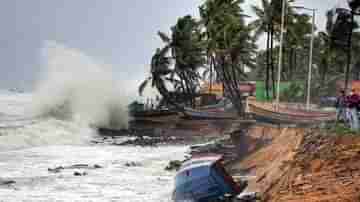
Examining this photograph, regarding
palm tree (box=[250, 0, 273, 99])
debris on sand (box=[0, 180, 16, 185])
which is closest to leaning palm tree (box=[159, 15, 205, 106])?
palm tree (box=[250, 0, 273, 99])

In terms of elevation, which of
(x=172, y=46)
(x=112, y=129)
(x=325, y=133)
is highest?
(x=172, y=46)

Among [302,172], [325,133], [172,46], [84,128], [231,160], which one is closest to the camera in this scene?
[302,172]

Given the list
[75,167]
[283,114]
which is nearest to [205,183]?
[75,167]

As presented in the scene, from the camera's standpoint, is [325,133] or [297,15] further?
[297,15]

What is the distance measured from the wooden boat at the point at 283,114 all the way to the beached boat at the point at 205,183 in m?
19.8

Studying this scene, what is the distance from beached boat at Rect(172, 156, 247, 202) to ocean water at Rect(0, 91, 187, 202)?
4.10 metres

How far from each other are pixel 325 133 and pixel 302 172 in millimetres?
2033

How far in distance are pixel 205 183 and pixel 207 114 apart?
37258 mm

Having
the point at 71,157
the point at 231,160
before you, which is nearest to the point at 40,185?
the point at 231,160

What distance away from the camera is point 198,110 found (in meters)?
49.6

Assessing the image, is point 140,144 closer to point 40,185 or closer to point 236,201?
point 40,185

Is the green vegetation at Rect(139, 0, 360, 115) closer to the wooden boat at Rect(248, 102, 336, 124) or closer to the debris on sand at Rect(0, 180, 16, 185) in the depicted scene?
the wooden boat at Rect(248, 102, 336, 124)

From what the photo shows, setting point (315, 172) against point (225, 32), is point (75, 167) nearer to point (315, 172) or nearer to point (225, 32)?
point (315, 172)

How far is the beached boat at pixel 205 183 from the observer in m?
11.0
